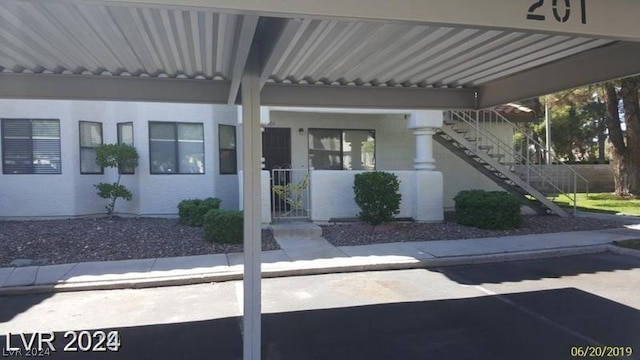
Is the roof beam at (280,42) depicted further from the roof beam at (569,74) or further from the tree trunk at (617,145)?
the tree trunk at (617,145)

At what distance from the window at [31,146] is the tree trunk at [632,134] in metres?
21.3

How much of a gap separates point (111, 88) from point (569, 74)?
533 centimetres

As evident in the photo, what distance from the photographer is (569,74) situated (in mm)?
5402

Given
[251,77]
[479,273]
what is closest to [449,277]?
[479,273]

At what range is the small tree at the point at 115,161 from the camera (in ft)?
45.4

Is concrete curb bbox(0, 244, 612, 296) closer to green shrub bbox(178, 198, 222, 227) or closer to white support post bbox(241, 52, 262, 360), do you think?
white support post bbox(241, 52, 262, 360)

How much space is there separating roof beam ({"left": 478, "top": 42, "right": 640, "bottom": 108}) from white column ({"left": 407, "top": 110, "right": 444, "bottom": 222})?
20.3ft

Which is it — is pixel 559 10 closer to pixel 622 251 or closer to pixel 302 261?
pixel 302 261

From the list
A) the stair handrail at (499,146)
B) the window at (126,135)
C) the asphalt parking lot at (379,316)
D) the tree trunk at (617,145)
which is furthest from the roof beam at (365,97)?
the tree trunk at (617,145)

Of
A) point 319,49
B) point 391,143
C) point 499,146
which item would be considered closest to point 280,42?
point 319,49

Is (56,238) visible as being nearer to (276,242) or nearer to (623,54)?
(276,242)

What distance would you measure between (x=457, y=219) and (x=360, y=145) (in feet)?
13.4

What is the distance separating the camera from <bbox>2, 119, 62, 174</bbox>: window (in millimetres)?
14070

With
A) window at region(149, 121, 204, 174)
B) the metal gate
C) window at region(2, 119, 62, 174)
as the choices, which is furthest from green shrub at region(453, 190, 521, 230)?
window at region(2, 119, 62, 174)
